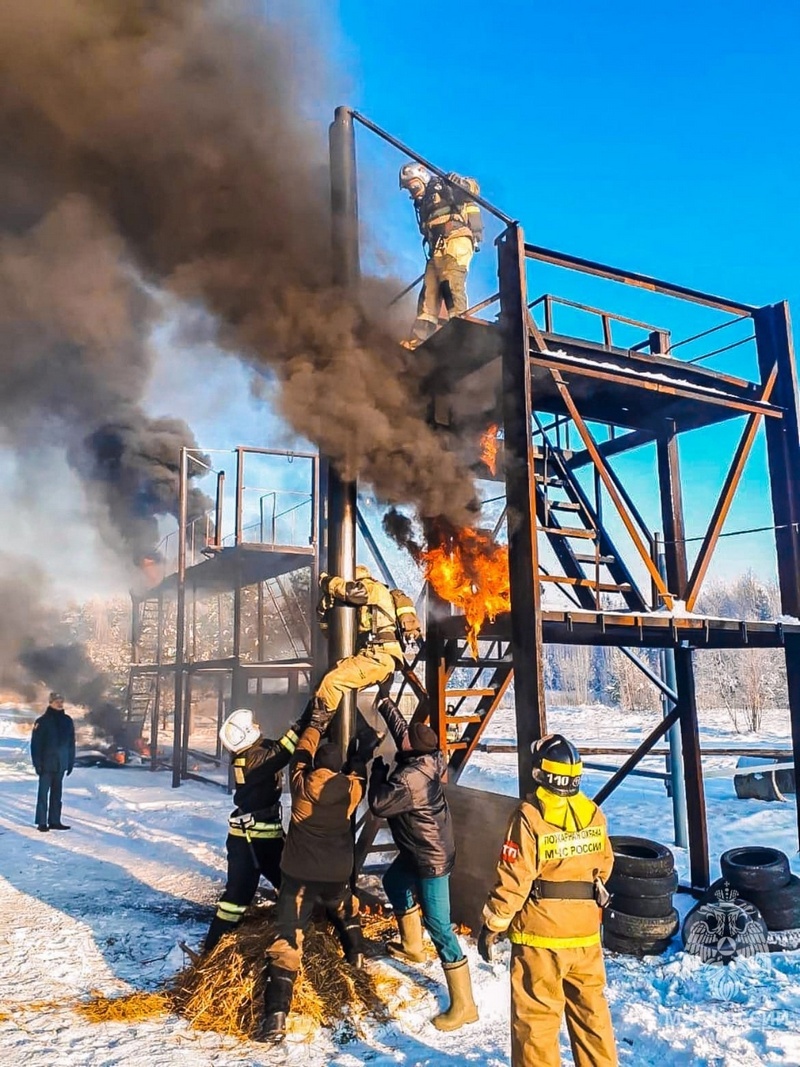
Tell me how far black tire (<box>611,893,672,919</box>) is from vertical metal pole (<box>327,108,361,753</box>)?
A: 2723 mm

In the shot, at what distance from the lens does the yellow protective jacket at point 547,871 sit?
3.88 metres

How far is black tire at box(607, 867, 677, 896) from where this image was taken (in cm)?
652

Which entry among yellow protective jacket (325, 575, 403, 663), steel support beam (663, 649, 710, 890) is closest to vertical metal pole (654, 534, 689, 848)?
steel support beam (663, 649, 710, 890)

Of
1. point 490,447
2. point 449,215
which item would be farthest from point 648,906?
point 449,215

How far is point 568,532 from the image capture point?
7.64 m

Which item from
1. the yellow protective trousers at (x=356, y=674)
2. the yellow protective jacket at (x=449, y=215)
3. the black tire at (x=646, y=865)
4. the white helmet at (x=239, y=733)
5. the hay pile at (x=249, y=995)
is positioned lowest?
the hay pile at (x=249, y=995)

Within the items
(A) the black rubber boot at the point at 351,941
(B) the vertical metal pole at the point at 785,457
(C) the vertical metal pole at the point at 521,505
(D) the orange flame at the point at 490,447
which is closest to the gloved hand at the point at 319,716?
(A) the black rubber boot at the point at 351,941

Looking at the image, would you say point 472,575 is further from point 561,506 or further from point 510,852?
point 510,852

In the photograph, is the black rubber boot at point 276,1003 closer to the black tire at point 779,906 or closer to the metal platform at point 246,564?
the black tire at point 779,906

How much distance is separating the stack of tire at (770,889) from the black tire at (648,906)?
664mm

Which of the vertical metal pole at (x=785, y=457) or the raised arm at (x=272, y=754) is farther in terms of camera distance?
the vertical metal pole at (x=785, y=457)

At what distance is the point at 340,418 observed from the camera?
24.2 ft

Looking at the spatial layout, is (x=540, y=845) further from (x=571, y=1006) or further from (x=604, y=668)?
(x=604, y=668)

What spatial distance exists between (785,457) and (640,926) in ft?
17.5
